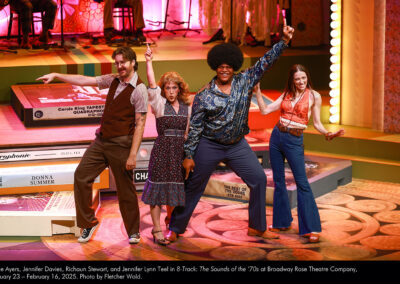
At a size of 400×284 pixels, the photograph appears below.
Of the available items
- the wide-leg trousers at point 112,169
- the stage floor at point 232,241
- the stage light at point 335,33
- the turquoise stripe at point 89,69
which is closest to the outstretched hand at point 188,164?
the wide-leg trousers at point 112,169

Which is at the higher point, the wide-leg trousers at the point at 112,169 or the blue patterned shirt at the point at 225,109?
the blue patterned shirt at the point at 225,109

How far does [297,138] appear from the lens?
5.46 m

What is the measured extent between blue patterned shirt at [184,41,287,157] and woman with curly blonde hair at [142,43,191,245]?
0.15 meters

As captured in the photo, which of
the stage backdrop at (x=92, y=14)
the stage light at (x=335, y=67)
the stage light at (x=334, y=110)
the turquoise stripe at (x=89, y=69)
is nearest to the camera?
the stage light at (x=335, y=67)

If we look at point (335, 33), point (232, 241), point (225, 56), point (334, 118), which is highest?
point (335, 33)

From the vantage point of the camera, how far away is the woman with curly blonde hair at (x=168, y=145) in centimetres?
531

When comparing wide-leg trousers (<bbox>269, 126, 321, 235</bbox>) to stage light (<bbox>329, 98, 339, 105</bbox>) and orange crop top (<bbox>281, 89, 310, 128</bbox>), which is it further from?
stage light (<bbox>329, 98, 339, 105</bbox>)

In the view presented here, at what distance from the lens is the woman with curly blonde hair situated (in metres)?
5.31

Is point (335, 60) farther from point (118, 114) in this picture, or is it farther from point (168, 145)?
point (118, 114)

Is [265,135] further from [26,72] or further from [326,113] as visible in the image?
[26,72]

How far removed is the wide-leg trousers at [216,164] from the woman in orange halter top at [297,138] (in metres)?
0.27

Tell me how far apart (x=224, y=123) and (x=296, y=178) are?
72cm

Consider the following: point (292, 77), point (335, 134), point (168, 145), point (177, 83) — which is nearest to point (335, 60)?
point (292, 77)

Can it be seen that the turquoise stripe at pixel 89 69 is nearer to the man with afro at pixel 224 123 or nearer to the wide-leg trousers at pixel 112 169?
the wide-leg trousers at pixel 112 169
